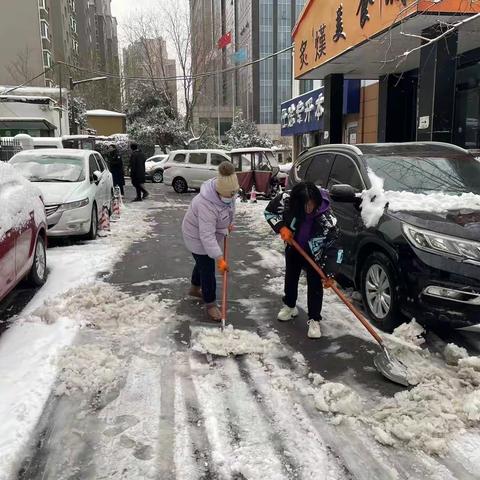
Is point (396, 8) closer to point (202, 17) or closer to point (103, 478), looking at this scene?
point (103, 478)

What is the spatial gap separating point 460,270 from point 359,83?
15154 millimetres

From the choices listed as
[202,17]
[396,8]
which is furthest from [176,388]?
[202,17]

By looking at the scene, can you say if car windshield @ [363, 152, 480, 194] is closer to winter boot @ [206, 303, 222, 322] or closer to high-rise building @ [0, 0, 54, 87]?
winter boot @ [206, 303, 222, 322]

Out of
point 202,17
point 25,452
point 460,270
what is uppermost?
point 202,17

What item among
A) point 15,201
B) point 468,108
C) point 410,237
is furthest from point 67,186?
point 468,108

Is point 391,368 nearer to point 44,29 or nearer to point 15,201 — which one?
point 15,201

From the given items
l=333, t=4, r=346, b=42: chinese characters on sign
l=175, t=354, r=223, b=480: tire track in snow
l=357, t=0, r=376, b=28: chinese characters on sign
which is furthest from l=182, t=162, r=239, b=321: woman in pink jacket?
l=333, t=4, r=346, b=42: chinese characters on sign

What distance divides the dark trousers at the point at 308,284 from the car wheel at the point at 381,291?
0.56 metres

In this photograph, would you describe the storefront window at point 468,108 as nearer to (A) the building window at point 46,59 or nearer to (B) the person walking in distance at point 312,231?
(B) the person walking in distance at point 312,231

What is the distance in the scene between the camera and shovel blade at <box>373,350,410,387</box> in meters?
3.69

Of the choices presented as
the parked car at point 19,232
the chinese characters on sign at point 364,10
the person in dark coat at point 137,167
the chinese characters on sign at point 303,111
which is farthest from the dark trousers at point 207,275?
the chinese characters on sign at point 303,111

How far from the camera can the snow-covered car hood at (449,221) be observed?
4117mm

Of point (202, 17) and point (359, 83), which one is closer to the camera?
point (359, 83)

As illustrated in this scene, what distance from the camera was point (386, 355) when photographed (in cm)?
389
